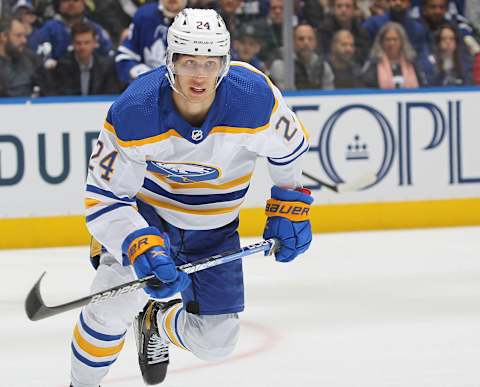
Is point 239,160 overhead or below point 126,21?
below

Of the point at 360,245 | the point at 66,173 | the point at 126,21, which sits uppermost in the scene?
the point at 126,21

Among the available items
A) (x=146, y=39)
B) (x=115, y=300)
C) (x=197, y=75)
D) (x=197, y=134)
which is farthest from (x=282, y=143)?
(x=146, y=39)

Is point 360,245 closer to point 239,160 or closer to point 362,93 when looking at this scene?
point 362,93

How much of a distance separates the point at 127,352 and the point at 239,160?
1.13 m

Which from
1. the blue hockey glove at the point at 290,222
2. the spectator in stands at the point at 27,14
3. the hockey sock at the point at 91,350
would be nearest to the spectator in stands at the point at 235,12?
the spectator in stands at the point at 27,14

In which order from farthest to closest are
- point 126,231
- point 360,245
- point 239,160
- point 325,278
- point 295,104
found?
point 295,104
point 360,245
point 325,278
point 239,160
point 126,231

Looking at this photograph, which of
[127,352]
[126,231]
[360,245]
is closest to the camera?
[126,231]

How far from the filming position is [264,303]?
517cm

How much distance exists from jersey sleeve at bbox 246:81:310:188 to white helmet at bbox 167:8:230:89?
24 cm

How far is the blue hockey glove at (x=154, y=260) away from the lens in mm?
3129

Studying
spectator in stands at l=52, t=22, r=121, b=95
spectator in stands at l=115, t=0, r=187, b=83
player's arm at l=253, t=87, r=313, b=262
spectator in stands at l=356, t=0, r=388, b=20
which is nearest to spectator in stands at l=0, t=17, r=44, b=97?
spectator in stands at l=52, t=22, r=121, b=95

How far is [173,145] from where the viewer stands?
327cm

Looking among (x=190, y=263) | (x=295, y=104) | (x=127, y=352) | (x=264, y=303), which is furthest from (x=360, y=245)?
(x=190, y=263)

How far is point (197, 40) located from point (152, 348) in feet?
3.43
